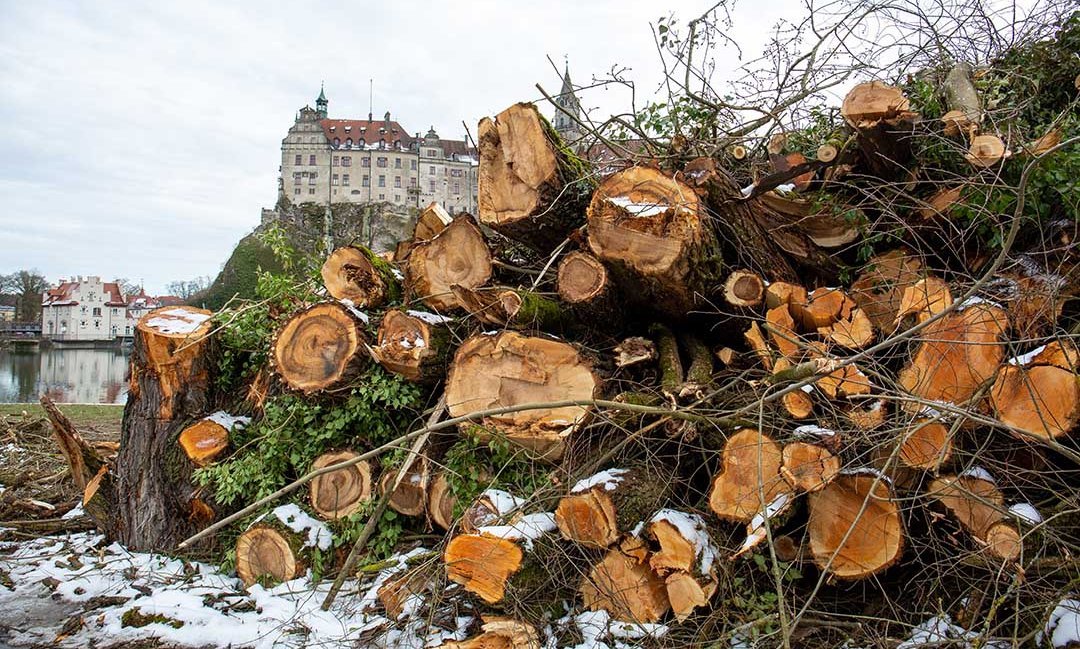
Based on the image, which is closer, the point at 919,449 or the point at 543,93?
the point at 919,449

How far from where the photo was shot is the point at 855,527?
2.73 m

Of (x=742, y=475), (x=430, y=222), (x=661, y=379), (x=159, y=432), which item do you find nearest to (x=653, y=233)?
(x=661, y=379)

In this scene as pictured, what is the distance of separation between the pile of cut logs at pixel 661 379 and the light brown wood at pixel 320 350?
0.01 meters

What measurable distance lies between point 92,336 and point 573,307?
62.8 m

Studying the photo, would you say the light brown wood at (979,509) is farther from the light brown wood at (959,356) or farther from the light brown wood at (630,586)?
the light brown wood at (630,586)

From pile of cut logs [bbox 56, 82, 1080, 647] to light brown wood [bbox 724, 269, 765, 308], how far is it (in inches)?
0.7

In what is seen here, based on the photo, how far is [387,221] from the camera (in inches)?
1545

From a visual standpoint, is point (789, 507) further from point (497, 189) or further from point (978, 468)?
point (497, 189)

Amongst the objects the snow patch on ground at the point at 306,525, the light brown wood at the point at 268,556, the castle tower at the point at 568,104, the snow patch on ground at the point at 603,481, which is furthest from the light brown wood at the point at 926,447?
the light brown wood at the point at 268,556

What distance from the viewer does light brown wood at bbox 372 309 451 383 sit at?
12.7ft

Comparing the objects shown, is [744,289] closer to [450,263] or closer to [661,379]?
[661,379]

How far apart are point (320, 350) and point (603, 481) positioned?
1.91 m

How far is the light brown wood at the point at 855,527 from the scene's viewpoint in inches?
106

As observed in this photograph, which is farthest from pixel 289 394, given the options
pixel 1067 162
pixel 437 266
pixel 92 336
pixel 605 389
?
pixel 92 336
